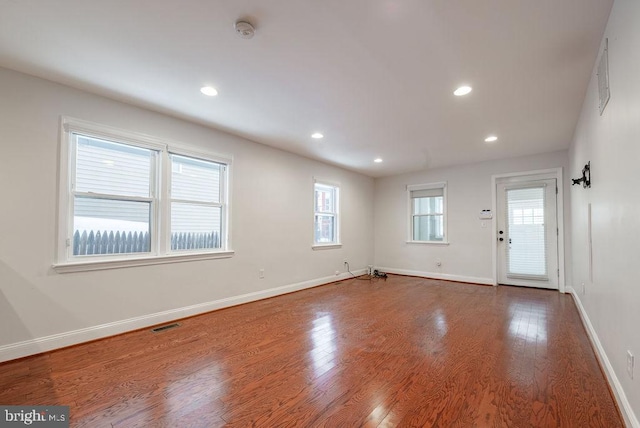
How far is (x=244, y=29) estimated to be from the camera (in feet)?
6.35

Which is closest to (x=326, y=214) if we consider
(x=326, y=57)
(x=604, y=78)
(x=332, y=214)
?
(x=332, y=214)

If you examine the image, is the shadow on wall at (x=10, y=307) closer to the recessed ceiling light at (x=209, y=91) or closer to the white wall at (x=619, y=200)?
the recessed ceiling light at (x=209, y=91)

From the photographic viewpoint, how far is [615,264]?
75.0 inches

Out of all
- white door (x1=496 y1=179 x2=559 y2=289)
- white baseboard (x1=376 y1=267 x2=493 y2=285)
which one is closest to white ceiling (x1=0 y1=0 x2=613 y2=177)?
white door (x1=496 y1=179 x2=559 y2=289)

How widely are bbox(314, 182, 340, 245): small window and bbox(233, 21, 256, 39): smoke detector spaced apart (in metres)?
3.78

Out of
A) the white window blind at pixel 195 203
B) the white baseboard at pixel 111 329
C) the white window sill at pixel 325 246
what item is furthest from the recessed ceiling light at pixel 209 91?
the white window sill at pixel 325 246

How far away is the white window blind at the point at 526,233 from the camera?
514 cm

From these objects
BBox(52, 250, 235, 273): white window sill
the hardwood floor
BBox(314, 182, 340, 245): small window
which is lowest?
the hardwood floor

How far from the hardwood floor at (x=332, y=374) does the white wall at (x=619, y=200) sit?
400 mm

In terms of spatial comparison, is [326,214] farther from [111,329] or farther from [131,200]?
[111,329]

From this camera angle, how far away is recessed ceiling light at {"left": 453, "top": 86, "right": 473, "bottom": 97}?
2.77m

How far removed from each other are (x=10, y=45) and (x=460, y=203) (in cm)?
667

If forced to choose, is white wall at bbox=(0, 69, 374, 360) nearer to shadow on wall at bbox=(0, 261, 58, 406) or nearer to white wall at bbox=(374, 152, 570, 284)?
shadow on wall at bbox=(0, 261, 58, 406)

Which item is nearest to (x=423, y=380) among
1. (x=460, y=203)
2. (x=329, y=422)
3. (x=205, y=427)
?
(x=329, y=422)
